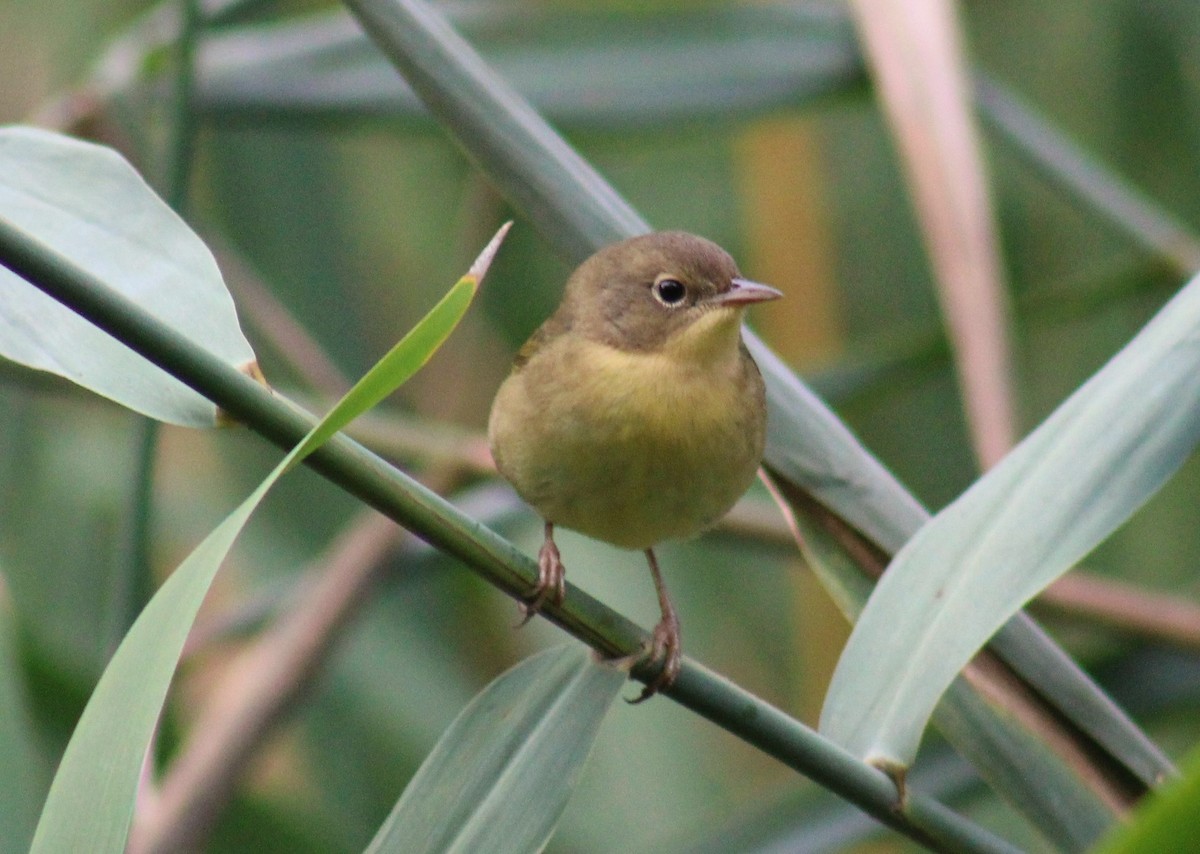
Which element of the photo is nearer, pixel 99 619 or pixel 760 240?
pixel 99 619

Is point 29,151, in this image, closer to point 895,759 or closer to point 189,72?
point 189,72

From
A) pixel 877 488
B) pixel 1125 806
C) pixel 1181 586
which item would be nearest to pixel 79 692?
pixel 877 488

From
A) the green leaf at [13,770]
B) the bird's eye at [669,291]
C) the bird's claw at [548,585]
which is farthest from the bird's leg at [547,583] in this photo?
the green leaf at [13,770]

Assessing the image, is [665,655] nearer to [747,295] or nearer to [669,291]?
[747,295]

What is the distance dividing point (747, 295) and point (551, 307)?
1.45 meters

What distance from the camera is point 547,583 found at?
4.83 ft

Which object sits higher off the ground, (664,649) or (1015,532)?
(1015,532)

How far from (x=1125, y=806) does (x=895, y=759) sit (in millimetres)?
290

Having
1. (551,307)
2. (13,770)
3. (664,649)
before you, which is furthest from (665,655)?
(551,307)

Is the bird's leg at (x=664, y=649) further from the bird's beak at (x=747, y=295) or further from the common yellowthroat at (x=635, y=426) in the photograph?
the bird's beak at (x=747, y=295)

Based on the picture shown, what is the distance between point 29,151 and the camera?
4.52 ft

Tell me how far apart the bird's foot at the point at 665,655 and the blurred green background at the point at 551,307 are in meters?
0.62

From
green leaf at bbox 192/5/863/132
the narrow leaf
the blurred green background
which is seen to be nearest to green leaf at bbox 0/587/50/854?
the blurred green background

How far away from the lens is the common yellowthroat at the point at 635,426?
6.47 ft
